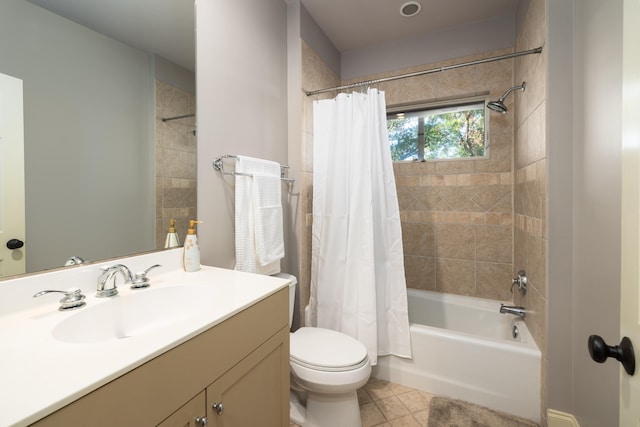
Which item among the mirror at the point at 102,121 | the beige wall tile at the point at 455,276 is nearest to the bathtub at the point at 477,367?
the beige wall tile at the point at 455,276

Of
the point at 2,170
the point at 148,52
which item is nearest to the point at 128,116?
the point at 148,52

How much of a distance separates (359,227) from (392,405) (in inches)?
41.5

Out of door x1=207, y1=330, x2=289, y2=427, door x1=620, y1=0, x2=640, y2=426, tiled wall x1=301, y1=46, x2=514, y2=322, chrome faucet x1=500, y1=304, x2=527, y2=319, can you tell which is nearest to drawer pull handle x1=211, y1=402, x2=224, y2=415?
door x1=207, y1=330, x2=289, y2=427

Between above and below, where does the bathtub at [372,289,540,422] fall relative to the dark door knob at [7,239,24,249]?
below

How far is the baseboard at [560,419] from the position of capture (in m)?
1.32

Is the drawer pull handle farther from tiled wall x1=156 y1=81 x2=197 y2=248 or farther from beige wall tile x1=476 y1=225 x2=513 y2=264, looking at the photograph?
beige wall tile x1=476 y1=225 x2=513 y2=264

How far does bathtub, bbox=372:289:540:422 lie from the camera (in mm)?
1492

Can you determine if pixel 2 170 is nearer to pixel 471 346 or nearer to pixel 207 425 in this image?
pixel 207 425

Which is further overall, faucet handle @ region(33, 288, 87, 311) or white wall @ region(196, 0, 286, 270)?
white wall @ region(196, 0, 286, 270)

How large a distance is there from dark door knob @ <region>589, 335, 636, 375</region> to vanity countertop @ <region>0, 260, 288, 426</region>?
0.86 metres

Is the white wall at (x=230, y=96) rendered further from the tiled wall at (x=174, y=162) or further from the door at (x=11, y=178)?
the door at (x=11, y=178)

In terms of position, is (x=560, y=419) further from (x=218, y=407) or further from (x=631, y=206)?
(x=218, y=407)

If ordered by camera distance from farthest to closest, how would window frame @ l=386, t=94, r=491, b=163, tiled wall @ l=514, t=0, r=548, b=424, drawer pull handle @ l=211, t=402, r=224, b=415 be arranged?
window frame @ l=386, t=94, r=491, b=163, tiled wall @ l=514, t=0, r=548, b=424, drawer pull handle @ l=211, t=402, r=224, b=415

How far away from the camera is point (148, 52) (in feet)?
3.72
